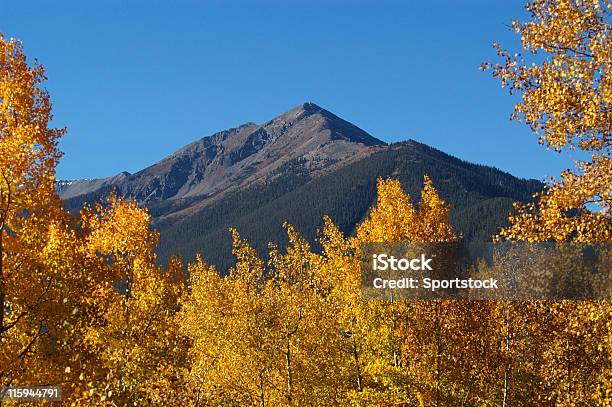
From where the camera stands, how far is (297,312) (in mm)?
27016

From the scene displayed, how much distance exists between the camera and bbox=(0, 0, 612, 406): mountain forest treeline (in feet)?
38.6

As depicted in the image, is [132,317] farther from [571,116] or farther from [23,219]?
[571,116]

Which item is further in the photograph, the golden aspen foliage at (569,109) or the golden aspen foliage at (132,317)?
the golden aspen foliage at (132,317)

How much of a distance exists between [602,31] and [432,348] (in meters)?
13.1

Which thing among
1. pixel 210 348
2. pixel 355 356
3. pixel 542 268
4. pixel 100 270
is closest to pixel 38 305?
pixel 100 270

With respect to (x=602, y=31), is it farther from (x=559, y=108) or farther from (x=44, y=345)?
(x=44, y=345)

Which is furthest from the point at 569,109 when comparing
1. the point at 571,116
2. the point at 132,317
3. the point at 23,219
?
the point at 132,317

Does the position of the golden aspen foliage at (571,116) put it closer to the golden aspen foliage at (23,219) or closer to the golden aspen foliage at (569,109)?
the golden aspen foliage at (569,109)

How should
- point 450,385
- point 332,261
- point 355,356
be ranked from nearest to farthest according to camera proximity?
Result: point 450,385 < point 355,356 < point 332,261

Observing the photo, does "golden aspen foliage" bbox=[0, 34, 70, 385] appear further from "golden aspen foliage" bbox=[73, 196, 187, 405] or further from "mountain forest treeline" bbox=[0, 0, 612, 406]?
"golden aspen foliage" bbox=[73, 196, 187, 405]

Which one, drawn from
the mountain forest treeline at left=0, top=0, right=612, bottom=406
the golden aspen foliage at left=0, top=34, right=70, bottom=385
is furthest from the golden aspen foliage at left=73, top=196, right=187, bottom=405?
the golden aspen foliage at left=0, top=34, right=70, bottom=385

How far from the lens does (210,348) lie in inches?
1005

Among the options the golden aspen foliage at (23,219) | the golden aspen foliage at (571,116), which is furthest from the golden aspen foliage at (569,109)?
the golden aspen foliage at (23,219)

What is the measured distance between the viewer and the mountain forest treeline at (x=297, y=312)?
1176 cm
